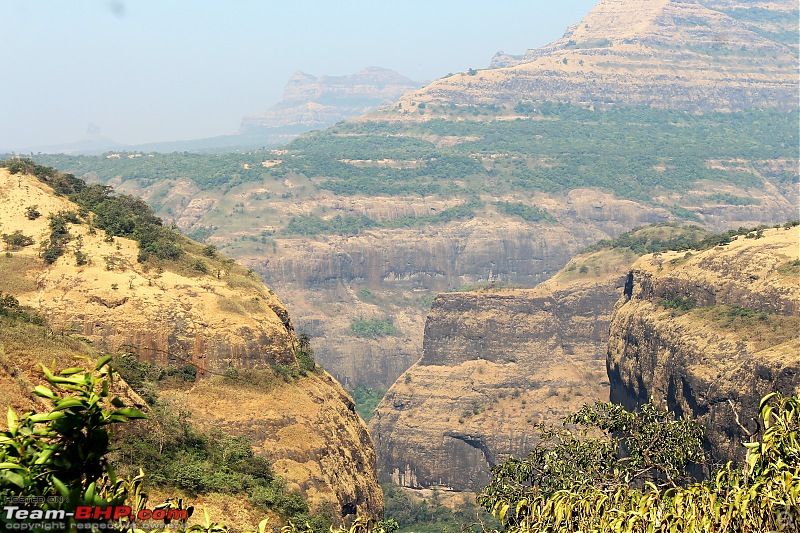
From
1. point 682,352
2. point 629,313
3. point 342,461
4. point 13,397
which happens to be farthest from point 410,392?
point 13,397

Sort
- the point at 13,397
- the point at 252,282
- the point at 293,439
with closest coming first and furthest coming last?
1. the point at 13,397
2. the point at 293,439
3. the point at 252,282

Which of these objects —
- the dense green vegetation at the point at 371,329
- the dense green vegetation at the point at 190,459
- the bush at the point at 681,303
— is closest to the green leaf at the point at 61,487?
the dense green vegetation at the point at 190,459

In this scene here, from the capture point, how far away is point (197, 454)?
3838cm

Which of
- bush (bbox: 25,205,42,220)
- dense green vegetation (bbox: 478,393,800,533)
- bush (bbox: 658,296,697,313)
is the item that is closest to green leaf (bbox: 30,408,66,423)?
dense green vegetation (bbox: 478,393,800,533)

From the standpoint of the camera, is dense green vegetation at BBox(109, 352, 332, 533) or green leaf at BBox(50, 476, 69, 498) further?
dense green vegetation at BBox(109, 352, 332, 533)

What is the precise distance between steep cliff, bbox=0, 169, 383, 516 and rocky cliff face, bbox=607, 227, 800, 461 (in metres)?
22.3

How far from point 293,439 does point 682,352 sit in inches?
1285

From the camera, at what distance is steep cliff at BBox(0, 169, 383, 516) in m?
45.5

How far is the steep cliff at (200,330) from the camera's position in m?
45.5

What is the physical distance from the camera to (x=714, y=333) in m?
63.1

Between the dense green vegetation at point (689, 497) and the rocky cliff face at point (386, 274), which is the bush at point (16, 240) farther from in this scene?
the rocky cliff face at point (386, 274)

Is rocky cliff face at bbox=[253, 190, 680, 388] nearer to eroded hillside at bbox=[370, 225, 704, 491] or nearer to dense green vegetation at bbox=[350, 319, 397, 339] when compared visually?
dense green vegetation at bbox=[350, 319, 397, 339]

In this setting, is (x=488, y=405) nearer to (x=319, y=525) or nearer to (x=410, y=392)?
(x=410, y=392)

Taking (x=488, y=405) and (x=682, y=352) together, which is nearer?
(x=682, y=352)
